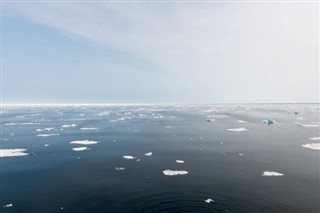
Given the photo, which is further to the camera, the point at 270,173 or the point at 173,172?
the point at 173,172

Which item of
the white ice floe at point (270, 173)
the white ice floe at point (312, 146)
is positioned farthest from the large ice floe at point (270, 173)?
the white ice floe at point (312, 146)

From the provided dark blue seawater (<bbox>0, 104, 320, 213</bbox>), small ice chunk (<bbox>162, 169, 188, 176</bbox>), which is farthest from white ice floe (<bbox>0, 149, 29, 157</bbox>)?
small ice chunk (<bbox>162, 169, 188, 176</bbox>)

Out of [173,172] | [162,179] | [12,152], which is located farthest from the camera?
[12,152]

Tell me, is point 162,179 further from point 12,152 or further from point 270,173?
point 12,152

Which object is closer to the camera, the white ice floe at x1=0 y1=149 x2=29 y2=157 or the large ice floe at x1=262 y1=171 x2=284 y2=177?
the large ice floe at x1=262 y1=171 x2=284 y2=177

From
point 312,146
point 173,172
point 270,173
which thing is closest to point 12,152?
point 173,172

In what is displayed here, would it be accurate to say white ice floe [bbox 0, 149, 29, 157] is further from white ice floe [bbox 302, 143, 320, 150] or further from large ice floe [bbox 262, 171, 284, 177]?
white ice floe [bbox 302, 143, 320, 150]

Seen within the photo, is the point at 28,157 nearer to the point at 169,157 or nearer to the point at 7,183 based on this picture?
the point at 7,183

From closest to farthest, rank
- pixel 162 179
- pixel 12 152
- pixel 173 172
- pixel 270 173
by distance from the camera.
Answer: pixel 162 179 < pixel 270 173 < pixel 173 172 < pixel 12 152

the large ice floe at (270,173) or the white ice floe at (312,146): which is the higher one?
the white ice floe at (312,146)

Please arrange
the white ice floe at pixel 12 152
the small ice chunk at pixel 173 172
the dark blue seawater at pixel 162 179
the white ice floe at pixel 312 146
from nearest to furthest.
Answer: the dark blue seawater at pixel 162 179 → the small ice chunk at pixel 173 172 → the white ice floe at pixel 12 152 → the white ice floe at pixel 312 146

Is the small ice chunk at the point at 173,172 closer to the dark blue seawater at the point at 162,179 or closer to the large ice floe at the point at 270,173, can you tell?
the dark blue seawater at the point at 162,179

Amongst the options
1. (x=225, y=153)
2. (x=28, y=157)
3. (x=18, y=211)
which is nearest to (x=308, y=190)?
(x=225, y=153)
